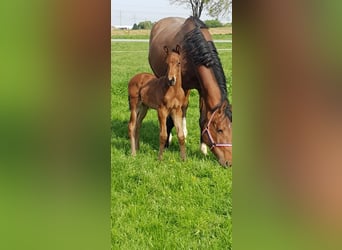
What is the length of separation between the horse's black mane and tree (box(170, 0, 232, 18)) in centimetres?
3

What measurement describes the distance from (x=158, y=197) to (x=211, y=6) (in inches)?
19.8

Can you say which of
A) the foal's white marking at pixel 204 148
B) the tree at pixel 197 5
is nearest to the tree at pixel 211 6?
the tree at pixel 197 5

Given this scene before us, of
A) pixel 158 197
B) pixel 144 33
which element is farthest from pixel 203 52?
pixel 158 197

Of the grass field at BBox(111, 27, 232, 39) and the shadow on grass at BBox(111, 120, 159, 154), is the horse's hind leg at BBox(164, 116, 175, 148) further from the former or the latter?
the grass field at BBox(111, 27, 232, 39)

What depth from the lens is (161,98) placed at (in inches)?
49.9

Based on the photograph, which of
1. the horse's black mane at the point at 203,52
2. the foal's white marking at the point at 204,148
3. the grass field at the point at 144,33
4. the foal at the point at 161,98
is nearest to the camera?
the grass field at the point at 144,33

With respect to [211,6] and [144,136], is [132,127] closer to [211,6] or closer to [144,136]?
[144,136]

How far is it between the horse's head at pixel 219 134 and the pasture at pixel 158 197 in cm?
7

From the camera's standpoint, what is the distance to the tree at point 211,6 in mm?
896

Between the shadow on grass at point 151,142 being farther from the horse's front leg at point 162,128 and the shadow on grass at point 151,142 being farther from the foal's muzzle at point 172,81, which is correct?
the foal's muzzle at point 172,81

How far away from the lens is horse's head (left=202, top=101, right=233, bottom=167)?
112 centimetres
